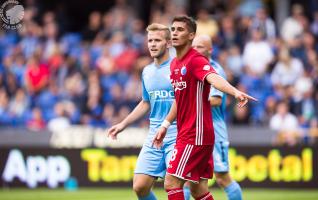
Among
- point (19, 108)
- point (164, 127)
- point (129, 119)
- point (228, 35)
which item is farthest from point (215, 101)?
point (228, 35)

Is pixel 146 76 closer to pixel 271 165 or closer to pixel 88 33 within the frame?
pixel 271 165

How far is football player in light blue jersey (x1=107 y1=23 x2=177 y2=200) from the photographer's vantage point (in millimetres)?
10156

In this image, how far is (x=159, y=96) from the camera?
33.9 ft

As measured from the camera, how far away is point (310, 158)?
57.5 feet

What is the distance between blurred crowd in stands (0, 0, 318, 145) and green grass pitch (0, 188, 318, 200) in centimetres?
213

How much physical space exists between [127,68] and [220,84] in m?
13.0

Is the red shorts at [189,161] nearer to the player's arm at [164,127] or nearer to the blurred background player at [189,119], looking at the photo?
the blurred background player at [189,119]

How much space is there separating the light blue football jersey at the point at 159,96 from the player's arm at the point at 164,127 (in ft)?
2.52

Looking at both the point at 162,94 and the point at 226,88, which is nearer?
the point at 226,88

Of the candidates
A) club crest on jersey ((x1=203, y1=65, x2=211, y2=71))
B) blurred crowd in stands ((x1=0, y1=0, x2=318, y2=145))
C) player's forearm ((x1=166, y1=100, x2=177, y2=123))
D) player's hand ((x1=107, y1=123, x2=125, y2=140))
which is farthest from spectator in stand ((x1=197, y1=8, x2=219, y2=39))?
club crest on jersey ((x1=203, y1=65, x2=211, y2=71))

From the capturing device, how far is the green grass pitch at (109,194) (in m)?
15.8

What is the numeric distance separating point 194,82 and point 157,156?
5.01 ft

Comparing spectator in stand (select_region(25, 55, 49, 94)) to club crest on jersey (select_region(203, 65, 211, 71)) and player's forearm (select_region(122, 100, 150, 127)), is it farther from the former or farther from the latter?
club crest on jersey (select_region(203, 65, 211, 71))

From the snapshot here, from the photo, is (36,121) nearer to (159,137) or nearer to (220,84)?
(159,137)
